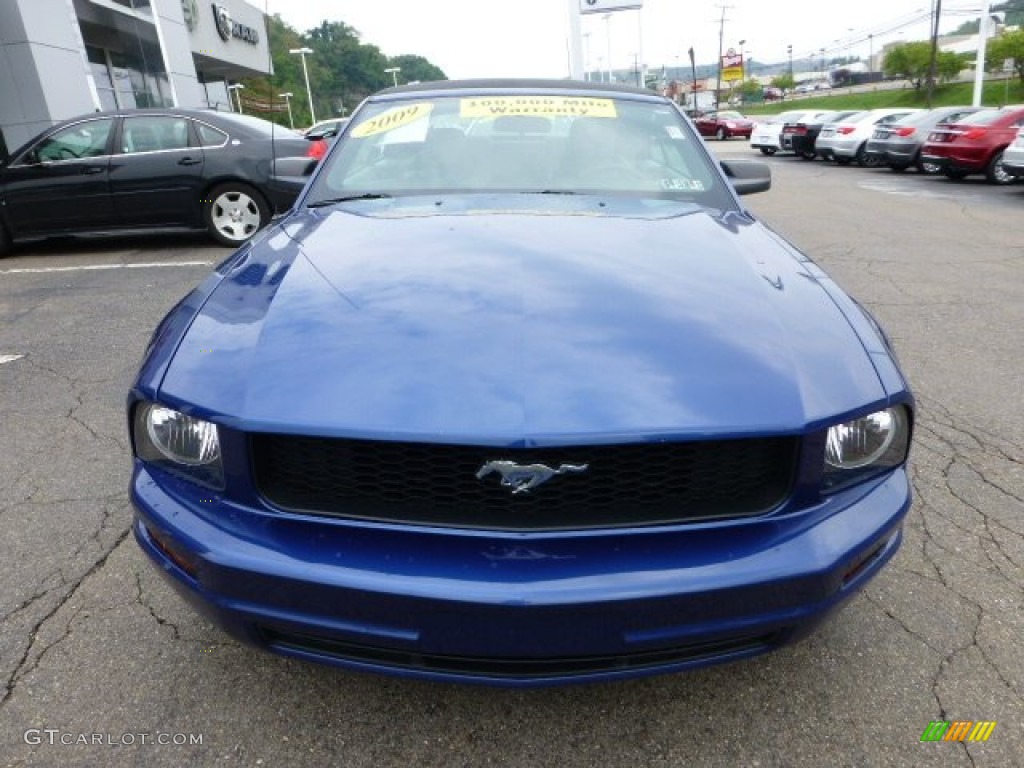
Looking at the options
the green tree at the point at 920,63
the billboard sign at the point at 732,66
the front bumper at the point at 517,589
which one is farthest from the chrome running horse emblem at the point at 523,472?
the billboard sign at the point at 732,66

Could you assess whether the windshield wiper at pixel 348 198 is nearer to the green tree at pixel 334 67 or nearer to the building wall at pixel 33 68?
the building wall at pixel 33 68

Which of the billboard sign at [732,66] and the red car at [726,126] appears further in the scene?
the billboard sign at [732,66]

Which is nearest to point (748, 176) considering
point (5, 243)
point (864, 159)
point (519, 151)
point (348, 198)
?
point (519, 151)

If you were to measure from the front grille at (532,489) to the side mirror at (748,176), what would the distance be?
2167 mm

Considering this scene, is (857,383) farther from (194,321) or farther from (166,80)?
(166,80)

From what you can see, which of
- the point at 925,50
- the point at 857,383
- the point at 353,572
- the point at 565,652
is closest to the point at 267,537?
the point at 353,572

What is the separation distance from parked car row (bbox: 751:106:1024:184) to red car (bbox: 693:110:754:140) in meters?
13.2

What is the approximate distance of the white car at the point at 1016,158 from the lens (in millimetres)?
11836

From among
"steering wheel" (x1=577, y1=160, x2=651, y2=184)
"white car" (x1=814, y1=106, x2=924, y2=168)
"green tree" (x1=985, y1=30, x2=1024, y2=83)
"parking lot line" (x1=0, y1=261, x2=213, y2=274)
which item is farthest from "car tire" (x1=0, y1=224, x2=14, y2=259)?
"green tree" (x1=985, y1=30, x2=1024, y2=83)

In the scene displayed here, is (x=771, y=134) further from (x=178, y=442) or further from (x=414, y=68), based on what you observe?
(x=414, y=68)

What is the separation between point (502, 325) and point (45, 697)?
1.51 metres

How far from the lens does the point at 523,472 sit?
1.44 m

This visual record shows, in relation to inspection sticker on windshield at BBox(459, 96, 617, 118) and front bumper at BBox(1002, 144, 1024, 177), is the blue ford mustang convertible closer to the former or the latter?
inspection sticker on windshield at BBox(459, 96, 617, 118)

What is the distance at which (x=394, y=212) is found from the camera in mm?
2570
